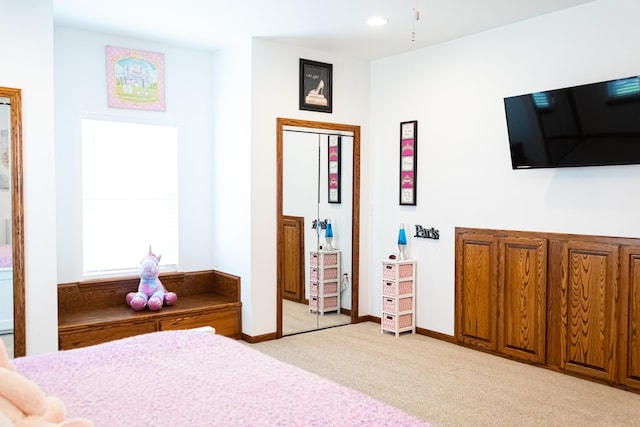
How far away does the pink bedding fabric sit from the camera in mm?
1629

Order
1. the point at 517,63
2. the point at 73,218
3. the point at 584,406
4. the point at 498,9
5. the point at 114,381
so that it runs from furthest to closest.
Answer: the point at 73,218 < the point at 517,63 < the point at 498,9 < the point at 584,406 < the point at 114,381


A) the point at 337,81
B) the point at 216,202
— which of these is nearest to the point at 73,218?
the point at 216,202

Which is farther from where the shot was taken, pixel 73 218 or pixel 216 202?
pixel 216 202

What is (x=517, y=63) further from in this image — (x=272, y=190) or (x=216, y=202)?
(x=216, y=202)

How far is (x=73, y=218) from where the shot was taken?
4.42 metres

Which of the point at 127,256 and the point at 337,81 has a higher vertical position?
the point at 337,81

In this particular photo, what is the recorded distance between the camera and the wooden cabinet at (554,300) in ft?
11.5

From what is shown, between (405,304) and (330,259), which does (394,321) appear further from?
(330,259)

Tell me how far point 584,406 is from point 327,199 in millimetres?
2789

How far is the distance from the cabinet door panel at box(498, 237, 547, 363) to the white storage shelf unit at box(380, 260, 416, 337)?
0.90 meters

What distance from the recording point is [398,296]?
4.77 metres

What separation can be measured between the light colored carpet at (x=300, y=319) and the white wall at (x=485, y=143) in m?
0.55

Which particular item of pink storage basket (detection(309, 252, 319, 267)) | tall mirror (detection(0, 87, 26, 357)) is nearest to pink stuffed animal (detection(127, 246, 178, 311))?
tall mirror (detection(0, 87, 26, 357))

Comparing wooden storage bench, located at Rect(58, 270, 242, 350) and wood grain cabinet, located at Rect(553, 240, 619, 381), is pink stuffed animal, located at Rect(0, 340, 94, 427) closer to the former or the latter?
wooden storage bench, located at Rect(58, 270, 242, 350)
